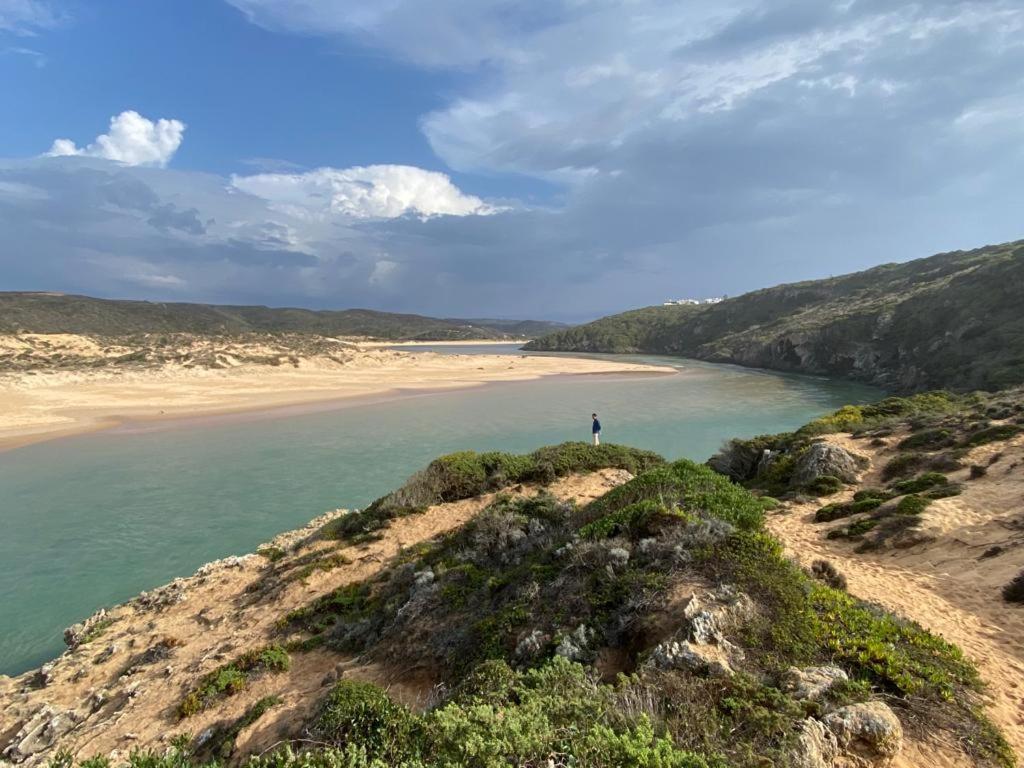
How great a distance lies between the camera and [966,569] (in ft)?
33.2

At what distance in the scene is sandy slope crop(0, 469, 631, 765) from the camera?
7.84 metres

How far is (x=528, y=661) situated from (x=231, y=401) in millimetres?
42922

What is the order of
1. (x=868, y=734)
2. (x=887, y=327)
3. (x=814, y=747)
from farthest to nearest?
(x=887, y=327) < (x=868, y=734) < (x=814, y=747)

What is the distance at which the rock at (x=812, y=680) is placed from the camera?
4.84 metres

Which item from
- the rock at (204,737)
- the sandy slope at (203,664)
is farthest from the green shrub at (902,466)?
the rock at (204,737)

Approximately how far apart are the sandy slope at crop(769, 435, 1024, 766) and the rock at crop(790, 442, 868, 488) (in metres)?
1.49

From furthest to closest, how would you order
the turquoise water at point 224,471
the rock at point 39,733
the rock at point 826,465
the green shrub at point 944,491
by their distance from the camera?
the rock at point 826,465 < the turquoise water at point 224,471 < the green shrub at point 944,491 < the rock at point 39,733

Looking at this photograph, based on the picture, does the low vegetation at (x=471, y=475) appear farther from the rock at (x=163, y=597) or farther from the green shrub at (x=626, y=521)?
the green shrub at (x=626, y=521)

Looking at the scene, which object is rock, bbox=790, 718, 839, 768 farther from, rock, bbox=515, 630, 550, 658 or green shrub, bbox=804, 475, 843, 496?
green shrub, bbox=804, 475, 843, 496

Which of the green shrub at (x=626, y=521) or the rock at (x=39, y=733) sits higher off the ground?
the green shrub at (x=626, y=521)

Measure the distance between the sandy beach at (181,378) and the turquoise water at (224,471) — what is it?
566cm

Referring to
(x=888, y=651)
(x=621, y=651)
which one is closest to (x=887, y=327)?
(x=888, y=651)

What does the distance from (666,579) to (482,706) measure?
3.40m

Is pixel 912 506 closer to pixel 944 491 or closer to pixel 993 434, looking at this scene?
pixel 944 491
